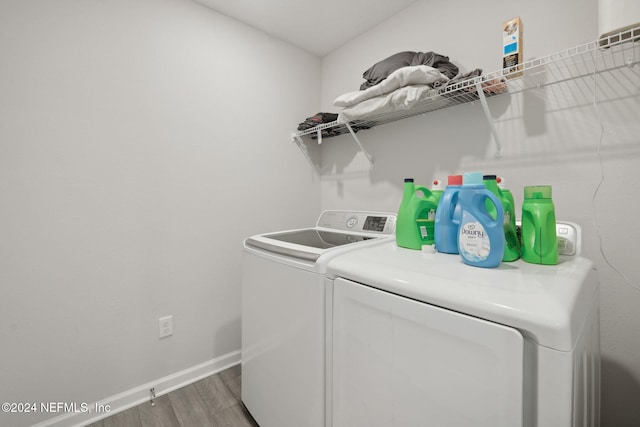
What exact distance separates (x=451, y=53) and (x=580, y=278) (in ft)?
4.67

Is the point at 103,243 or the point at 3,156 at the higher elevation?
the point at 3,156

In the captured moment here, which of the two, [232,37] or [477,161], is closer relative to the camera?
[477,161]

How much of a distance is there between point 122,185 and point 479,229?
1774 millimetres

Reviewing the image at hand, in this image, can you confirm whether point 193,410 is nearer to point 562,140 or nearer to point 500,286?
point 500,286

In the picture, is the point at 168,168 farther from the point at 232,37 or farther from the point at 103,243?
the point at 232,37

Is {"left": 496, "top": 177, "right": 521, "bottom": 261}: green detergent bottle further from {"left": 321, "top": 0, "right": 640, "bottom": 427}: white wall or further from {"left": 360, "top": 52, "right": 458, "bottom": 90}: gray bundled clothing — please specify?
{"left": 360, "top": 52, "right": 458, "bottom": 90}: gray bundled clothing

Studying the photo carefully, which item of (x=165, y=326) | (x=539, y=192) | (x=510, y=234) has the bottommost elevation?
(x=165, y=326)

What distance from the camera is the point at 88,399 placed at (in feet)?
4.70

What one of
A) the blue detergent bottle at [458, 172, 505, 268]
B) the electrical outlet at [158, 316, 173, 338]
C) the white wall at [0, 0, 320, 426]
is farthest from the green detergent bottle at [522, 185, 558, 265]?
the electrical outlet at [158, 316, 173, 338]

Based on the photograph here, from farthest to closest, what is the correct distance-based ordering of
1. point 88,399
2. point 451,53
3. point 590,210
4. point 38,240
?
1. point 451,53
2. point 88,399
3. point 38,240
4. point 590,210

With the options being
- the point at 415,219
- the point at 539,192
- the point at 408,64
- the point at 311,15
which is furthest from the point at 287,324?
the point at 311,15

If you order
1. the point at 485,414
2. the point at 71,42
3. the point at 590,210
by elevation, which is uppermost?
the point at 71,42

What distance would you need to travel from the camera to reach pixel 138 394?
5.14 ft

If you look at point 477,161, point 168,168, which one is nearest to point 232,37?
point 168,168
